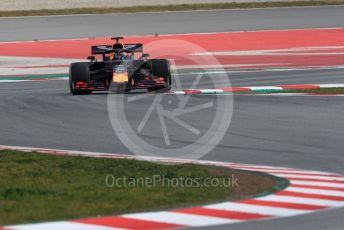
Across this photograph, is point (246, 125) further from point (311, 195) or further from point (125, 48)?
point (125, 48)

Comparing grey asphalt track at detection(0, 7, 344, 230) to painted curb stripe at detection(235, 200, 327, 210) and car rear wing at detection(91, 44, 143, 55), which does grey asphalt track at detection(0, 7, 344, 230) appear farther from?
car rear wing at detection(91, 44, 143, 55)

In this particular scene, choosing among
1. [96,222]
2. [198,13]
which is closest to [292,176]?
[96,222]

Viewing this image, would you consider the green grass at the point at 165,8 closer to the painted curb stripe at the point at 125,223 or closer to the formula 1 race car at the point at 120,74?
the formula 1 race car at the point at 120,74

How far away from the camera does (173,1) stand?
58344mm

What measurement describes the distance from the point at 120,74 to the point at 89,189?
14070 millimetres

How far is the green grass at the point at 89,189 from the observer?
11.7 metres

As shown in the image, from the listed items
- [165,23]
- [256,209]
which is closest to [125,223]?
[256,209]

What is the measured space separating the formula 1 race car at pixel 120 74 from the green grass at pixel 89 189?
35.5ft

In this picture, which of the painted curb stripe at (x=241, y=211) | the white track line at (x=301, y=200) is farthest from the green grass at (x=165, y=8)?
the white track line at (x=301, y=200)

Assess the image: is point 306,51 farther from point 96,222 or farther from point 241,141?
point 96,222

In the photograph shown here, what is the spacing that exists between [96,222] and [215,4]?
47.5 m

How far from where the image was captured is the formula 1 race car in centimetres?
2712

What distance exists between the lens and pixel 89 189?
13.2m

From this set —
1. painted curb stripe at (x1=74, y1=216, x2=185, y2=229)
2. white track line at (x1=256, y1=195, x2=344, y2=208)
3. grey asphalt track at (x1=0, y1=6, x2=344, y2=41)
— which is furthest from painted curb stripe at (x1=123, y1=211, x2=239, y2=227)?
grey asphalt track at (x1=0, y1=6, x2=344, y2=41)
